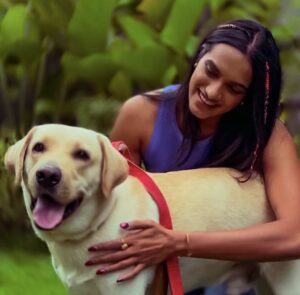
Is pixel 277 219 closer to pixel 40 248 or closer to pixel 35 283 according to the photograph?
pixel 35 283

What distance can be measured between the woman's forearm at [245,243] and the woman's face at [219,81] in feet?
1.33

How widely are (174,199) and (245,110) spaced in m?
0.44

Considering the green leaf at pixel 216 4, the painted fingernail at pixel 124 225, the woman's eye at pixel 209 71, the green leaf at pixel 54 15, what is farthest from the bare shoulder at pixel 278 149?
the green leaf at pixel 54 15

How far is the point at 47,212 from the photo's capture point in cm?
232

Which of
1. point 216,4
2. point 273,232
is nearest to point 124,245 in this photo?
point 273,232

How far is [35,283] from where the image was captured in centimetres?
388

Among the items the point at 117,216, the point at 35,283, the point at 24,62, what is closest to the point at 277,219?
the point at 117,216

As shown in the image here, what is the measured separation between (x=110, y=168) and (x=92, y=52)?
7.51ft

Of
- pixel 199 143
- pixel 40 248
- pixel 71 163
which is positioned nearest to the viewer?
pixel 71 163

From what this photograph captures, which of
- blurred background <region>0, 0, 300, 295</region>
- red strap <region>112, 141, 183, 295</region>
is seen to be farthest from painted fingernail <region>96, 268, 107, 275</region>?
blurred background <region>0, 0, 300, 295</region>

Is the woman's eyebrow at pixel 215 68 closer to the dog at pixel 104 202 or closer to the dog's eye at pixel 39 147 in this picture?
the dog at pixel 104 202

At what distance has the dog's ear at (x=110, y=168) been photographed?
236 cm

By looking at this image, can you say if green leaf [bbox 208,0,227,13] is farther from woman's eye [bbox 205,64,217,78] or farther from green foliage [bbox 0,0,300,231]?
woman's eye [bbox 205,64,217,78]

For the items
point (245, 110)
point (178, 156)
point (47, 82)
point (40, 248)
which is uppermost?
point (245, 110)
